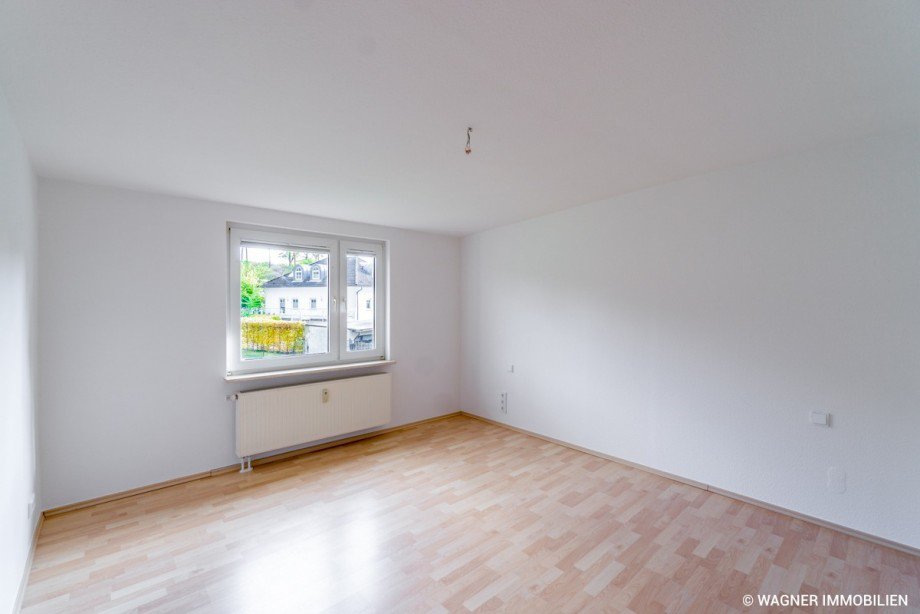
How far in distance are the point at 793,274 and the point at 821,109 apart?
1.11 metres

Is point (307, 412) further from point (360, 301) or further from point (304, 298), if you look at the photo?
point (360, 301)

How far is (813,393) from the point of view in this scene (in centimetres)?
262

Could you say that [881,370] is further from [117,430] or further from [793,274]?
[117,430]

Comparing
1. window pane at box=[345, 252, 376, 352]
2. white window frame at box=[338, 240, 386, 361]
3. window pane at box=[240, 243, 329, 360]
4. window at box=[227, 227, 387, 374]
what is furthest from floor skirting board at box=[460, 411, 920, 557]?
window pane at box=[240, 243, 329, 360]

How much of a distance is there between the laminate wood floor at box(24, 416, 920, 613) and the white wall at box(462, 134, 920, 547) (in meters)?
0.37

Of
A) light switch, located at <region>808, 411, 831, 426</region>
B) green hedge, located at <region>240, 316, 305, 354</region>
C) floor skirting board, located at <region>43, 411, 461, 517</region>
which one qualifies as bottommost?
floor skirting board, located at <region>43, 411, 461, 517</region>

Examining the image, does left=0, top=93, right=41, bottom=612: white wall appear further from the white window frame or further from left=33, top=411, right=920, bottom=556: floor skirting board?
the white window frame

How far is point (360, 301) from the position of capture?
15.4 feet

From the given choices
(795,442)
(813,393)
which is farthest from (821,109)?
(795,442)

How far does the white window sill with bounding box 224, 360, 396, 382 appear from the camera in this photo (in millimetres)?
3639

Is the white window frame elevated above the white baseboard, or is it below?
above

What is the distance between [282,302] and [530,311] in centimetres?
275

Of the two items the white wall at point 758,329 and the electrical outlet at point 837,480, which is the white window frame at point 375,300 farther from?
the electrical outlet at point 837,480

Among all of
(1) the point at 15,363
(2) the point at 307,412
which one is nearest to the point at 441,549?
(2) the point at 307,412
